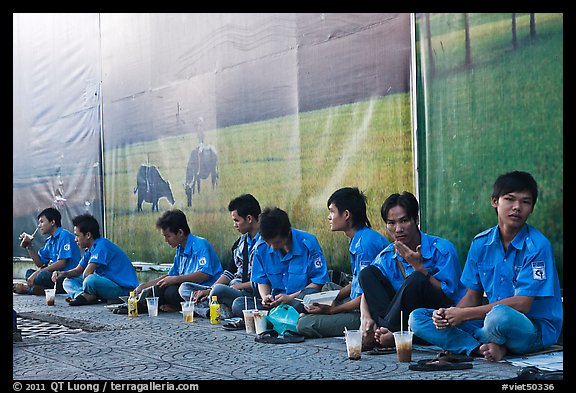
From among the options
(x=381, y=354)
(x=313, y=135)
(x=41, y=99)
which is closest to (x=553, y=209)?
(x=381, y=354)

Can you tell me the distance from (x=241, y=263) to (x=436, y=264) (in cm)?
276

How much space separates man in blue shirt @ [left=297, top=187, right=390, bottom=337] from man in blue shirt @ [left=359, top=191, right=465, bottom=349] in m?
0.32

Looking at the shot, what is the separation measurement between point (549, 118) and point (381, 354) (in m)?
1.89

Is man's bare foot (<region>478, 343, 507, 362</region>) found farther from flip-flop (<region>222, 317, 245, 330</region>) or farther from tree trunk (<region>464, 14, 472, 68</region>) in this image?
flip-flop (<region>222, 317, 245, 330</region>)

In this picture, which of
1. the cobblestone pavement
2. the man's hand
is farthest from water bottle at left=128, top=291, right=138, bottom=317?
the man's hand

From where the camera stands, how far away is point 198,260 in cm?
784

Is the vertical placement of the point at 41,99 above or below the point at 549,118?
above

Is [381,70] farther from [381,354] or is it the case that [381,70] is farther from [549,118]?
[381,354]

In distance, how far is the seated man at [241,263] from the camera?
7105mm

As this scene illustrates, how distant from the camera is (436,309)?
16.3 ft

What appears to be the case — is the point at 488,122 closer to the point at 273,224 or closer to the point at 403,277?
the point at 403,277

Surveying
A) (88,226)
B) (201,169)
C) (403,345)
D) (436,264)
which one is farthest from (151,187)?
(403,345)

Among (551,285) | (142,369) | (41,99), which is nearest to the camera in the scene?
(551,285)

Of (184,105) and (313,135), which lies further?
(184,105)
